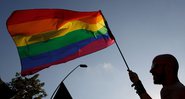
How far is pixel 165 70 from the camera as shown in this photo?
13.7ft

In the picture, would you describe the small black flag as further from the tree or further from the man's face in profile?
the tree

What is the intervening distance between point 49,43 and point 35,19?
0.76 meters

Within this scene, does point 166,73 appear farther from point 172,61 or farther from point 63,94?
point 63,94

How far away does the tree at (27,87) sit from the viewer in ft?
157

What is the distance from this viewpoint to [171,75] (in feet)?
13.6

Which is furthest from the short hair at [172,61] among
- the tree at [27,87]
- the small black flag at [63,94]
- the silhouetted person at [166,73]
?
the tree at [27,87]

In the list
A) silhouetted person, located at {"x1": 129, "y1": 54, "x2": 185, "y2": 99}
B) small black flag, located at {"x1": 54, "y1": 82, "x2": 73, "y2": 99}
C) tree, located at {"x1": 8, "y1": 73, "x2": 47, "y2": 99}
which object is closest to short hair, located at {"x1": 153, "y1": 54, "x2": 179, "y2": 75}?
silhouetted person, located at {"x1": 129, "y1": 54, "x2": 185, "y2": 99}

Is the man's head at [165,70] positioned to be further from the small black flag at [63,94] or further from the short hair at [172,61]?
the small black flag at [63,94]

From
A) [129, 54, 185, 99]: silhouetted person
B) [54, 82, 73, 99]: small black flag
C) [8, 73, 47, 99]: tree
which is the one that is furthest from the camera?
[8, 73, 47, 99]: tree

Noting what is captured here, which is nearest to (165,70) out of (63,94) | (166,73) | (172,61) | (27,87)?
(166,73)

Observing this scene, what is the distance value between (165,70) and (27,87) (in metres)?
46.9

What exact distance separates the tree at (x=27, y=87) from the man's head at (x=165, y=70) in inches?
1755

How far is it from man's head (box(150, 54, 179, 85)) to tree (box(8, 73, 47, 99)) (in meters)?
44.6

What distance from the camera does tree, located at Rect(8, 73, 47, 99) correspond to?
1890 inches
